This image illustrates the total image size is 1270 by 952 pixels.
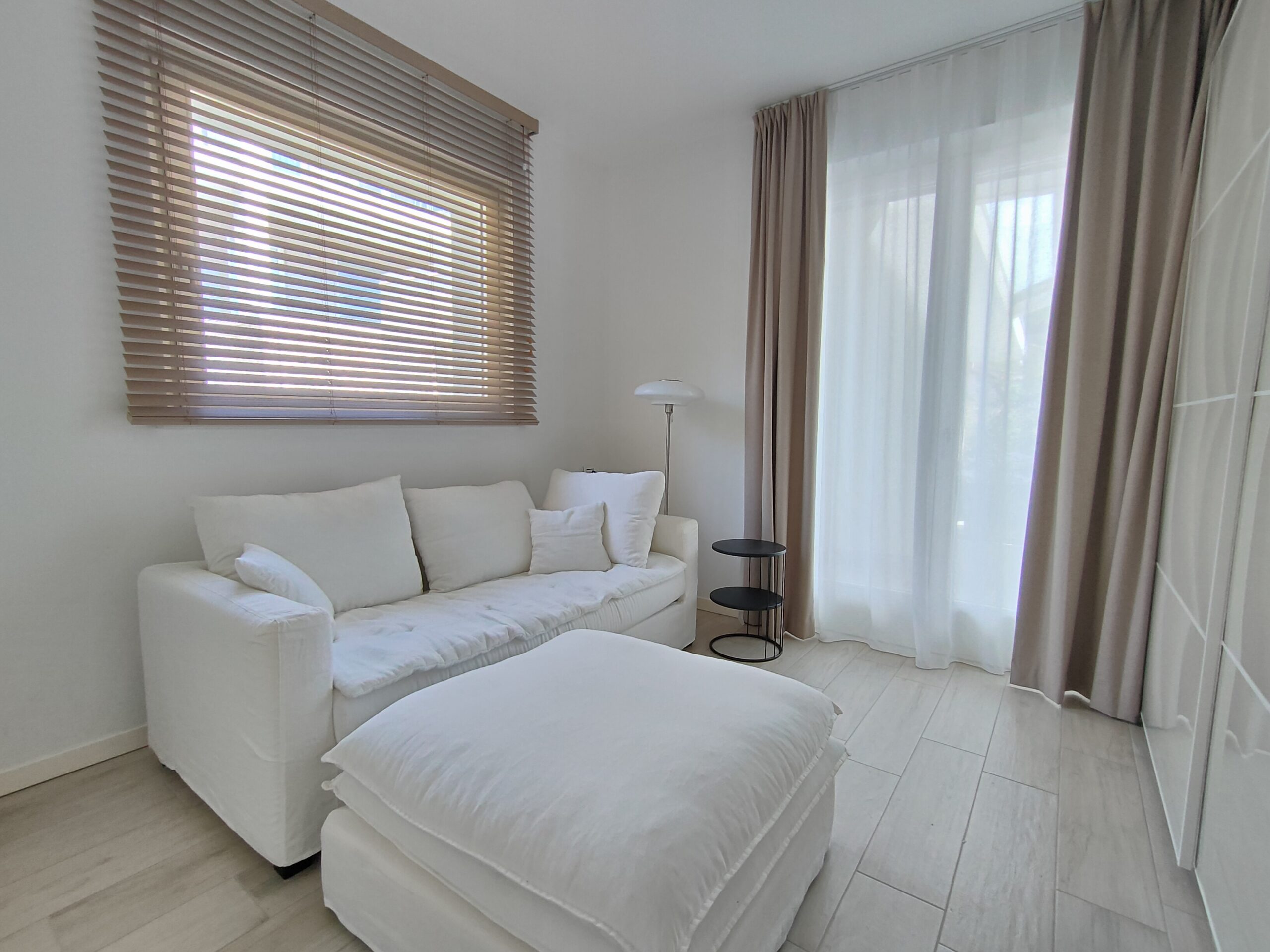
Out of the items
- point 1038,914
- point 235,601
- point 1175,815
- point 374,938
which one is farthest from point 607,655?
point 1175,815

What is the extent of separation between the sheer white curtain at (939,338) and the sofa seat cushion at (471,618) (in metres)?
1.03

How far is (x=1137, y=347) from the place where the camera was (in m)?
2.11

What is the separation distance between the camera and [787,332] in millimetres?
2920

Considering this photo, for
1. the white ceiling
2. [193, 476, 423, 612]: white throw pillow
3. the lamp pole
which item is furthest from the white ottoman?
the white ceiling

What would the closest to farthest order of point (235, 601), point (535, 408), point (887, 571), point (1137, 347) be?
point (235, 601)
point (1137, 347)
point (887, 571)
point (535, 408)

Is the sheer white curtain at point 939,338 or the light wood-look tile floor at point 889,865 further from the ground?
the sheer white curtain at point 939,338

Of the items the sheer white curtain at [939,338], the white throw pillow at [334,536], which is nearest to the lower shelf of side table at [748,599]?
the sheer white curtain at [939,338]

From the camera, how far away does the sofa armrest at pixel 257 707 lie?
4.55 ft

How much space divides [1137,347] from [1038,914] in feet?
6.21

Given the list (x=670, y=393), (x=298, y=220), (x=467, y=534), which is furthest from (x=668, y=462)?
(x=298, y=220)

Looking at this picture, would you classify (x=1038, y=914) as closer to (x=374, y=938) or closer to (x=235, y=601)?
(x=374, y=938)

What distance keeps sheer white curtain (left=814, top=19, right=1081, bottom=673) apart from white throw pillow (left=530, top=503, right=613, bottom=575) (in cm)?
116

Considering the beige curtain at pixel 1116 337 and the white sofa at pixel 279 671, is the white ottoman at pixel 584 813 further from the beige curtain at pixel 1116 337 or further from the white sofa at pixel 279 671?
the beige curtain at pixel 1116 337

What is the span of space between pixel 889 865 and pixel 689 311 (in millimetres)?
2789
